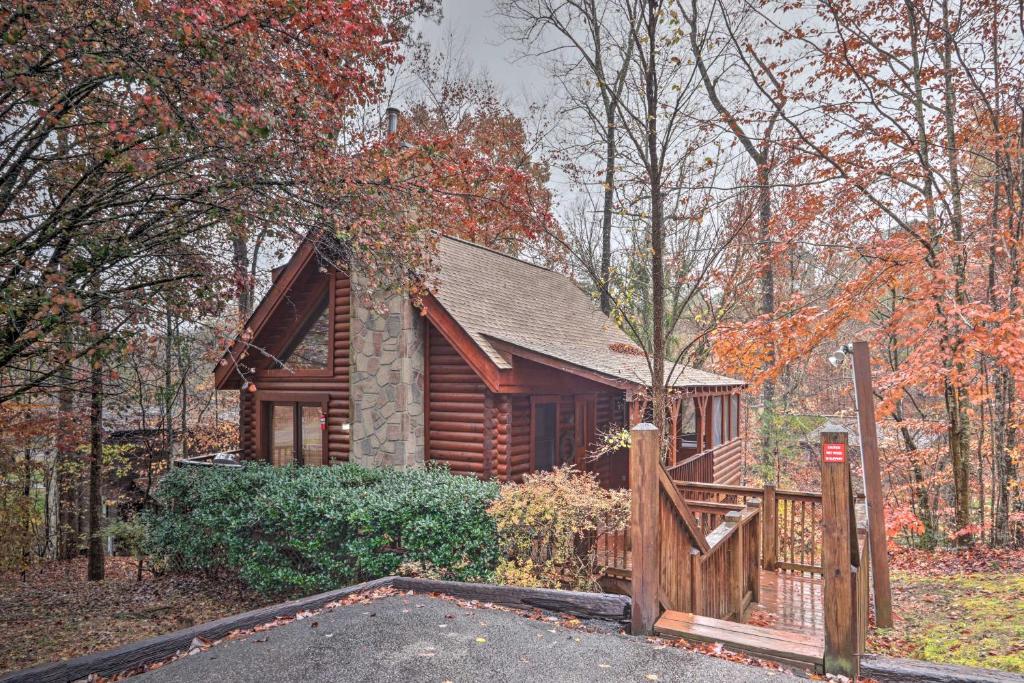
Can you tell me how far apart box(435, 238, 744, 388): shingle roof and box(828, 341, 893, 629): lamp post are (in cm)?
318

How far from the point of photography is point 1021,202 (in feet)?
26.8

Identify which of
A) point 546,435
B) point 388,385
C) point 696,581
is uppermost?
point 388,385

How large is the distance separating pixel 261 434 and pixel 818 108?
38.2 ft

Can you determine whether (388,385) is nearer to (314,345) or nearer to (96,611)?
(314,345)

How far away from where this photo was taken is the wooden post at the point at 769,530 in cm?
786

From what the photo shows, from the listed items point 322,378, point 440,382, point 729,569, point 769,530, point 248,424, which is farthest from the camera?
point 248,424

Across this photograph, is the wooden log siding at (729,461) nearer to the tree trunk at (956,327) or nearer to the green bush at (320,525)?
the tree trunk at (956,327)

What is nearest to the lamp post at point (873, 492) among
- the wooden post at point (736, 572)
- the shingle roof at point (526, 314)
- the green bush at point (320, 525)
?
the wooden post at point (736, 572)

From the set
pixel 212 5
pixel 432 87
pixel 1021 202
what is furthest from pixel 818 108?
pixel 432 87

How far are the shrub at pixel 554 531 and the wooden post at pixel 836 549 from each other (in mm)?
2606

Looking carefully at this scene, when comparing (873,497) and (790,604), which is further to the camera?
(790,604)

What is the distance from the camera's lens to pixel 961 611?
6.61 metres

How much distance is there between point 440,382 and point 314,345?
2.77 metres

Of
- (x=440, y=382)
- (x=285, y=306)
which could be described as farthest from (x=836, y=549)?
(x=285, y=306)
